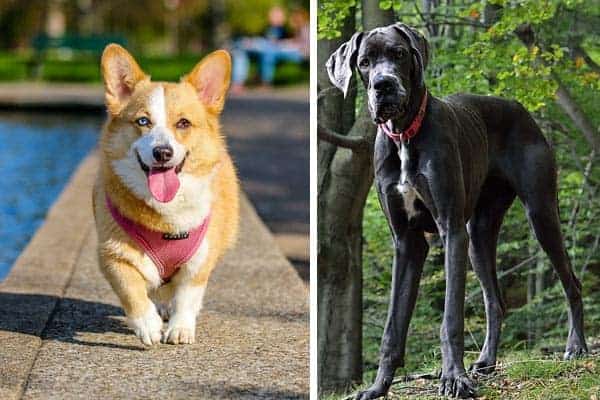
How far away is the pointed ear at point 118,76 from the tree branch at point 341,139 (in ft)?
3.04

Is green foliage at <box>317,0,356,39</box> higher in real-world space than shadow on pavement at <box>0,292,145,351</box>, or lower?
higher

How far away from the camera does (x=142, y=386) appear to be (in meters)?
4.34

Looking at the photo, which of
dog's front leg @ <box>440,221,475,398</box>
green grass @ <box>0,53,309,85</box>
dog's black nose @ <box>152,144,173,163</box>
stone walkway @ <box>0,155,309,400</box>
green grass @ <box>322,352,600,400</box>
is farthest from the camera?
green grass @ <box>0,53,309,85</box>

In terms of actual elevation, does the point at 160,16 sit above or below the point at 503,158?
below

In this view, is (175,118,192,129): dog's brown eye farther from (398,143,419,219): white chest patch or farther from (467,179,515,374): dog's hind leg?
(467,179,515,374): dog's hind leg

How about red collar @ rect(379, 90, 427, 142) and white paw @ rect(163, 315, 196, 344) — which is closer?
red collar @ rect(379, 90, 427, 142)

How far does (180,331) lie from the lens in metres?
4.89

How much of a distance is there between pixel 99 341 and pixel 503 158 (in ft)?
→ 6.50

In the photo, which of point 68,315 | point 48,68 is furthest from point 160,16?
point 68,315

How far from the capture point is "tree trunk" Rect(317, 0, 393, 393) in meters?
4.17

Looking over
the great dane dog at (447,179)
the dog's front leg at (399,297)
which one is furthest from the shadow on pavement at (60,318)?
the great dane dog at (447,179)

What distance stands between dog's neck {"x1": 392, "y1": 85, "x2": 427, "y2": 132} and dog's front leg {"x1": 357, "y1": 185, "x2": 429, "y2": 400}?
0.29 m

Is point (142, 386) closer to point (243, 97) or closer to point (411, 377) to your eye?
point (411, 377)

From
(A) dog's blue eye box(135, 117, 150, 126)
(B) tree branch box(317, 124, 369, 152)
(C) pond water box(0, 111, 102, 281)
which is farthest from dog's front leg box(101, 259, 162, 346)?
(C) pond water box(0, 111, 102, 281)
